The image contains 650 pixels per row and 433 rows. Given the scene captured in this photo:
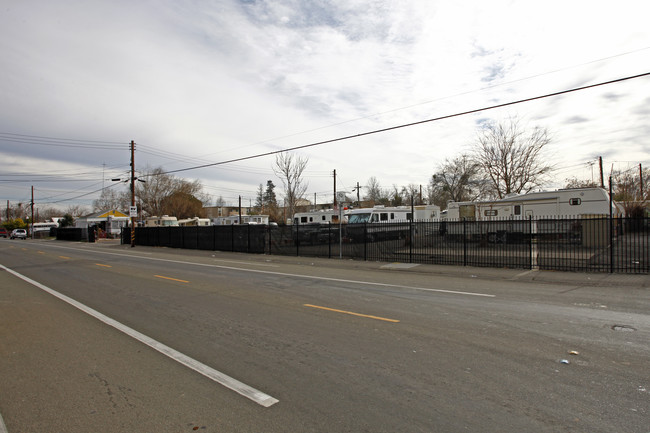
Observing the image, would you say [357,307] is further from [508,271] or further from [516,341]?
[508,271]

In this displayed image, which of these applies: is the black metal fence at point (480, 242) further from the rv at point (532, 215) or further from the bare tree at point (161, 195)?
the bare tree at point (161, 195)

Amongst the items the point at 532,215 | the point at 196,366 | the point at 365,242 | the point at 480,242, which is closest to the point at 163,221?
the point at 365,242

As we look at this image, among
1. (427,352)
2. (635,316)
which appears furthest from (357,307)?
(635,316)

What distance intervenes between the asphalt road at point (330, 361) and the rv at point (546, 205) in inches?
558

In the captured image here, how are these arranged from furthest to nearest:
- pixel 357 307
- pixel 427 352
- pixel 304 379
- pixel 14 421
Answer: pixel 357 307 < pixel 427 352 < pixel 304 379 < pixel 14 421

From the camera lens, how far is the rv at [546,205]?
21.7 meters

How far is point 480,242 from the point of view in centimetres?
1555

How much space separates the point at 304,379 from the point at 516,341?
334cm

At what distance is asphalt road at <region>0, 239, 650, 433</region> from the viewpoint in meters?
3.45

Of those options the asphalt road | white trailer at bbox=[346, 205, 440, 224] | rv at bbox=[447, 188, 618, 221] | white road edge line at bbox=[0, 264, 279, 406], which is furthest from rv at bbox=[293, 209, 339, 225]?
white road edge line at bbox=[0, 264, 279, 406]

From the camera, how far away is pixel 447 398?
12.3ft

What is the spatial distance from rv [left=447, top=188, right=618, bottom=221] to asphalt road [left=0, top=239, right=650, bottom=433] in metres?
14.2

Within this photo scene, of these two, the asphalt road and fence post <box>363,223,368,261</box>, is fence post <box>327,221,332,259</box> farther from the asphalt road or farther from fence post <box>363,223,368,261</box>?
the asphalt road

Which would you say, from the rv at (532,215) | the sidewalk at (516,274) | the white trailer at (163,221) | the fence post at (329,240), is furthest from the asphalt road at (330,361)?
the white trailer at (163,221)
